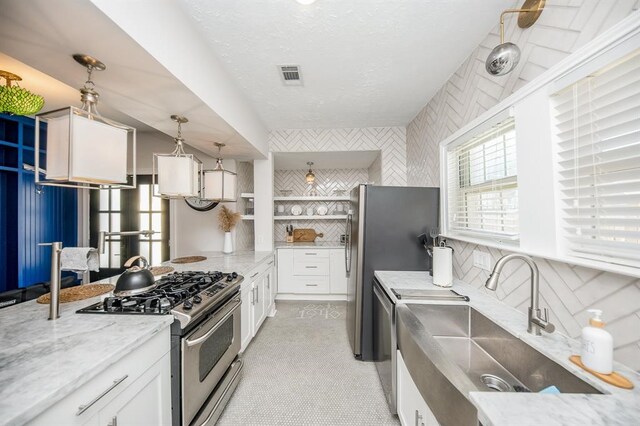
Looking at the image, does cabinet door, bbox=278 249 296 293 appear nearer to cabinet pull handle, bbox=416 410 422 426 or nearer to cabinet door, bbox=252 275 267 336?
cabinet door, bbox=252 275 267 336

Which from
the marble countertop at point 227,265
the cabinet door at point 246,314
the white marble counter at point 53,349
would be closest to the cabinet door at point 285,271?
the marble countertop at point 227,265

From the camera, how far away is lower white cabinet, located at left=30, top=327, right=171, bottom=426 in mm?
777

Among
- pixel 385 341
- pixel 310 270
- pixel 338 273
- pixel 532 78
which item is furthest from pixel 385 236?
pixel 310 270

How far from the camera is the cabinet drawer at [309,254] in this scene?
3.93 meters

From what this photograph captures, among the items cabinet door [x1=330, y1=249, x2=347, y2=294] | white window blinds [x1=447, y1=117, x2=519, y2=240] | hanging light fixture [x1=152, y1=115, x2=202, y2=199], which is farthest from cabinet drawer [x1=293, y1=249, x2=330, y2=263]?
hanging light fixture [x1=152, y1=115, x2=202, y2=199]

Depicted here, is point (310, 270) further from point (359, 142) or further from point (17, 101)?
point (17, 101)

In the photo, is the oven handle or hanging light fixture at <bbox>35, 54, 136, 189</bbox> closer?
hanging light fixture at <bbox>35, 54, 136, 189</bbox>

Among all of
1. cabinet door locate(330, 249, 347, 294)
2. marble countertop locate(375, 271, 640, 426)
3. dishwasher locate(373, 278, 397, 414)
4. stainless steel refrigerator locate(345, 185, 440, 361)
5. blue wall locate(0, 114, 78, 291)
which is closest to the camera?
marble countertop locate(375, 271, 640, 426)

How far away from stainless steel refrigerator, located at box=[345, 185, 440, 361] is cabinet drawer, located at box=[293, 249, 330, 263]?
163 centimetres

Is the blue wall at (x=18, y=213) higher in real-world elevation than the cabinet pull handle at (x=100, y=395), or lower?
higher

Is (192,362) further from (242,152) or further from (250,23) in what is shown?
(242,152)

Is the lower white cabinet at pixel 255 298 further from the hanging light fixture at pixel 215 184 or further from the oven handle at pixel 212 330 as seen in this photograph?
the hanging light fixture at pixel 215 184

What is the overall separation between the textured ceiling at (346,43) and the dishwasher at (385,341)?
1.89 m

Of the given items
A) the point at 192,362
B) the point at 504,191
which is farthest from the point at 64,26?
the point at 504,191
